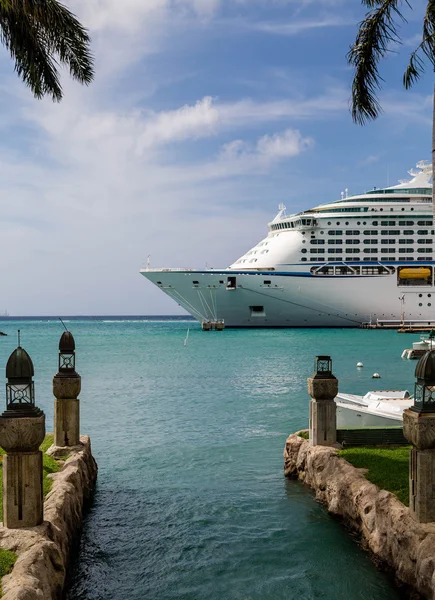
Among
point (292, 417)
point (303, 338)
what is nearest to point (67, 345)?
point (292, 417)

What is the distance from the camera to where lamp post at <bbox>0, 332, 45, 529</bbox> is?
754cm

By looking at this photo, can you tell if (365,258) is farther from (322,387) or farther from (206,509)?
(206,509)

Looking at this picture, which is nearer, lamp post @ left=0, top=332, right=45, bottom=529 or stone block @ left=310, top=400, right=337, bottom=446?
lamp post @ left=0, top=332, right=45, bottom=529

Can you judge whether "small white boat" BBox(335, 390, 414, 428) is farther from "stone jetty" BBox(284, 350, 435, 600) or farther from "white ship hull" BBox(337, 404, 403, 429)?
"stone jetty" BBox(284, 350, 435, 600)

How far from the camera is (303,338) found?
6059cm

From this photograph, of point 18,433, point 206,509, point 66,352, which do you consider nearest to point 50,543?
point 18,433

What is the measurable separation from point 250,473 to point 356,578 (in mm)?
5270

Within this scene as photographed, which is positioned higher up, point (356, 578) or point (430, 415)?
point (430, 415)

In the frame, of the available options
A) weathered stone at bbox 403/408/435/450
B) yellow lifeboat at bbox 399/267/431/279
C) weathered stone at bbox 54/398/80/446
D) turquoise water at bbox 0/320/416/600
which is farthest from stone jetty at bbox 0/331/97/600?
yellow lifeboat at bbox 399/267/431/279

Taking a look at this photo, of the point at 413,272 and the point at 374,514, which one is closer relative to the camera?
the point at 374,514

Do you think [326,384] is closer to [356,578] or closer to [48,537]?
[356,578]

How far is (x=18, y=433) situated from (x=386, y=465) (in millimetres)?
6255

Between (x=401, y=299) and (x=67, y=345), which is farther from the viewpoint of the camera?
(x=401, y=299)

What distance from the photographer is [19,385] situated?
780 cm
